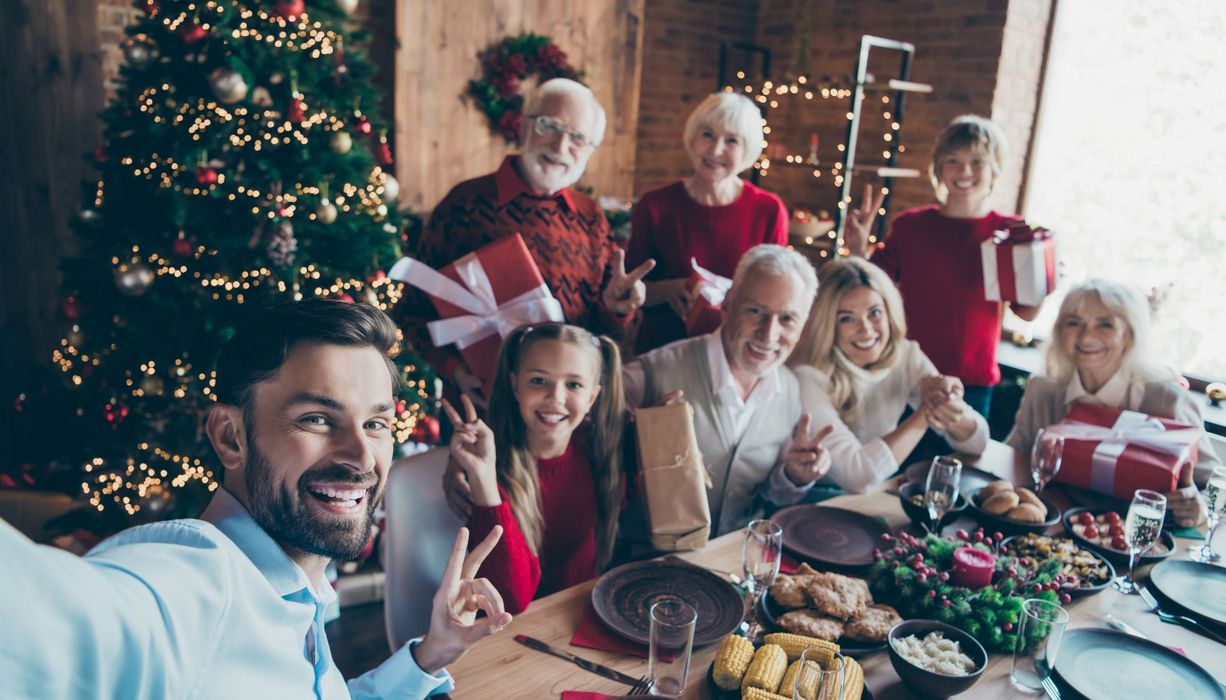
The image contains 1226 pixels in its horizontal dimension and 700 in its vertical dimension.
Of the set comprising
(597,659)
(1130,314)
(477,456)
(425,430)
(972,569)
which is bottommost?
(425,430)

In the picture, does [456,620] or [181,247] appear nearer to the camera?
[456,620]

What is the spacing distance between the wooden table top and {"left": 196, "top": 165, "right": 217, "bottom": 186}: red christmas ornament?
194 cm

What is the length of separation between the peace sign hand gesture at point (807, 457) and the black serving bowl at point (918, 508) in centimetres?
18

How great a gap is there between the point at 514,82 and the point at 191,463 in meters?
2.75

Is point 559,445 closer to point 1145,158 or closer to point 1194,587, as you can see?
point 1194,587

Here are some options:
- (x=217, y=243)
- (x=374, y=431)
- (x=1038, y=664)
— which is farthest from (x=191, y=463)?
(x=1038, y=664)

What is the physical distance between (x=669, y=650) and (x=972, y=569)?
0.66 meters

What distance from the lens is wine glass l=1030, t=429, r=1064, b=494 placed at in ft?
6.05

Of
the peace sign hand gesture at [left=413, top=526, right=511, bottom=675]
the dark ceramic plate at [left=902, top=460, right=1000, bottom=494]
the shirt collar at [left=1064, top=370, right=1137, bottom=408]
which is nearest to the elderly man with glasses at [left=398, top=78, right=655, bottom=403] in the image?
the dark ceramic plate at [left=902, top=460, right=1000, bottom=494]

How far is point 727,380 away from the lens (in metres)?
2.01

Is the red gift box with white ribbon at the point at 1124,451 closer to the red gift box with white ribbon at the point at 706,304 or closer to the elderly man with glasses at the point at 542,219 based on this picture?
Result: the red gift box with white ribbon at the point at 706,304

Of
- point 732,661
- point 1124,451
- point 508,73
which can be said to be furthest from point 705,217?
point 508,73

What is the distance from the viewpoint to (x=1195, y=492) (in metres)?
1.89

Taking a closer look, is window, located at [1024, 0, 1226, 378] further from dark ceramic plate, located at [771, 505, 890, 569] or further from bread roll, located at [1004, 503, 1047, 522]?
dark ceramic plate, located at [771, 505, 890, 569]
